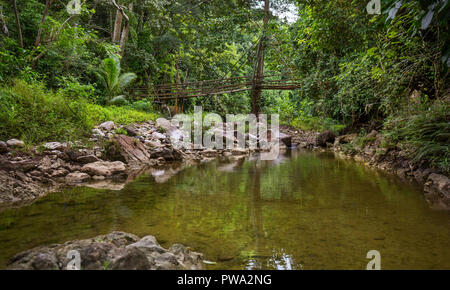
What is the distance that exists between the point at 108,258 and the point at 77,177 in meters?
Answer: 2.61

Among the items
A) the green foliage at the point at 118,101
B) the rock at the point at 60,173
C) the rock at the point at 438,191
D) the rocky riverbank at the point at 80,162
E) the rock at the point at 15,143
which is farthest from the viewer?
the green foliage at the point at 118,101

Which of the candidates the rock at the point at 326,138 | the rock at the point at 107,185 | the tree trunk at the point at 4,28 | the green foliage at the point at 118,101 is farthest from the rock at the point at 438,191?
the green foliage at the point at 118,101

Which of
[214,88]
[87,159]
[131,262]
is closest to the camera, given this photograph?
[131,262]

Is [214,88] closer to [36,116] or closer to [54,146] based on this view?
[36,116]

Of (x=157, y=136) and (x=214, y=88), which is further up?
(x=214, y=88)

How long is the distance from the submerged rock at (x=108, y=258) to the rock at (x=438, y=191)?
2.18 metres

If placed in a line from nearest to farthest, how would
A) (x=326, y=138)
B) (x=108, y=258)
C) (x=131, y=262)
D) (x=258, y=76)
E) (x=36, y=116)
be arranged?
(x=131, y=262), (x=108, y=258), (x=36, y=116), (x=326, y=138), (x=258, y=76)

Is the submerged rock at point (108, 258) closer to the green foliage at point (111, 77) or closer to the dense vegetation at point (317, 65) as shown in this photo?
the dense vegetation at point (317, 65)

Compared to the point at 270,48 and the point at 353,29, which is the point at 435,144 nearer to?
the point at 353,29

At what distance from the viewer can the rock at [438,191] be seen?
2.30 meters

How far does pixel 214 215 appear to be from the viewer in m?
2.12

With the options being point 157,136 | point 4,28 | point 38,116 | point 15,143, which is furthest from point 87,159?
point 4,28

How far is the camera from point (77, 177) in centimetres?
336

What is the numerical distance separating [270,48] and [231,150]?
16.4ft
